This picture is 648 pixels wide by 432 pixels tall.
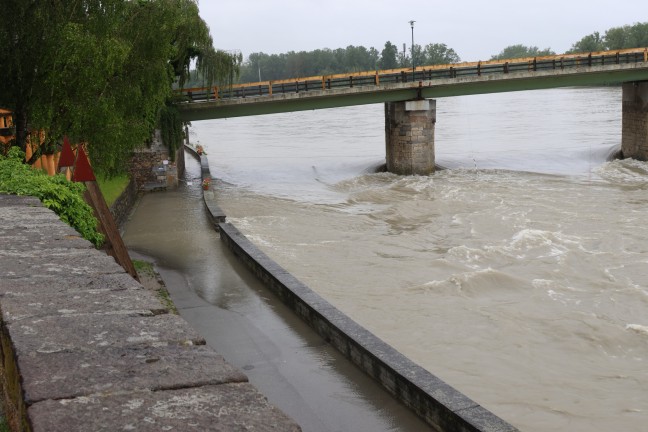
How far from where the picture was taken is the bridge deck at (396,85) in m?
34.1

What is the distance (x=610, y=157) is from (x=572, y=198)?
15620 millimetres

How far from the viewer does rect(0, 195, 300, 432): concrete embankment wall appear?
2.54 metres

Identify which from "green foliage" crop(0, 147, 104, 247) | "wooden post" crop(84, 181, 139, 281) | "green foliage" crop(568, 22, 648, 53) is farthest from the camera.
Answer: "green foliage" crop(568, 22, 648, 53)

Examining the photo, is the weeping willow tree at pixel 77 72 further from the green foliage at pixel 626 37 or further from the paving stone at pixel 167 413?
the green foliage at pixel 626 37

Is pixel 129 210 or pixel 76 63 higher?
pixel 76 63

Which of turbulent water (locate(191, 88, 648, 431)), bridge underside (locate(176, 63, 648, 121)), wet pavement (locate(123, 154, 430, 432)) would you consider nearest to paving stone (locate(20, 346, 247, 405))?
wet pavement (locate(123, 154, 430, 432))

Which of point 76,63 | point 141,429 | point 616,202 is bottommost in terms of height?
point 616,202

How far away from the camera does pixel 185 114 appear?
33750 mm

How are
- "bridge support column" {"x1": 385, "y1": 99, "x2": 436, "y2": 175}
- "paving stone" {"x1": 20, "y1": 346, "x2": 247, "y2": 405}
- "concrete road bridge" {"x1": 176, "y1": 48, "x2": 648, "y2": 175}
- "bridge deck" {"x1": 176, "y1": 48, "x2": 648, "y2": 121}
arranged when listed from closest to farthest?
"paving stone" {"x1": 20, "y1": 346, "x2": 247, "y2": 405} < "bridge deck" {"x1": 176, "y1": 48, "x2": 648, "y2": 121} < "concrete road bridge" {"x1": 176, "y1": 48, "x2": 648, "y2": 175} < "bridge support column" {"x1": 385, "y1": 99, "x2": 436, "y2": 175}

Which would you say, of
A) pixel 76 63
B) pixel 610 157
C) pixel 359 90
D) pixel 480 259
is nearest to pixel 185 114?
pixel 359 90

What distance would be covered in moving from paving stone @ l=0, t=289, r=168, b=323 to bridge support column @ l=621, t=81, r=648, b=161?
130 feet

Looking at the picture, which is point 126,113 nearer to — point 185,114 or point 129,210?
point 129,210

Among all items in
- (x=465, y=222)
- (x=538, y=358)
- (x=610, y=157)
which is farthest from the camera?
(x=610, y=157)

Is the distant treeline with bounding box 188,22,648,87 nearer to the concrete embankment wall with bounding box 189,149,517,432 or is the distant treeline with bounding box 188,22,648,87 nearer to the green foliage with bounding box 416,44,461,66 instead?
the green foliage with bounding box 416,44,461,66
